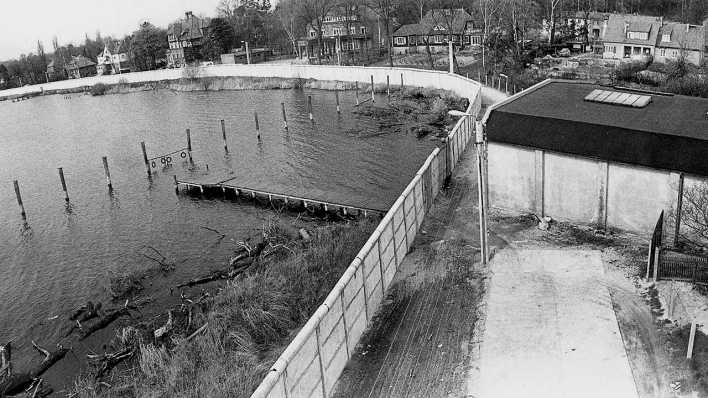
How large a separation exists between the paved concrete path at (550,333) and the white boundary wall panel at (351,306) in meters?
3.48

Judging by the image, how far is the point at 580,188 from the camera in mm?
24156

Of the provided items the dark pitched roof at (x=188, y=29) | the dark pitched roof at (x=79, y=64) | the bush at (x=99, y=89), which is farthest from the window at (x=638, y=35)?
the dark pitched roof at (x=79, y=64)

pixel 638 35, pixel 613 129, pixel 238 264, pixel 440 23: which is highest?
pixel 440 23

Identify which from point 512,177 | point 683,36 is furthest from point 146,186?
point 683,36

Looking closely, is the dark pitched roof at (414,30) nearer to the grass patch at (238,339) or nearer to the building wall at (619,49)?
the building wall at (619,49)

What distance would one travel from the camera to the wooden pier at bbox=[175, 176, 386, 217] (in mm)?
34219

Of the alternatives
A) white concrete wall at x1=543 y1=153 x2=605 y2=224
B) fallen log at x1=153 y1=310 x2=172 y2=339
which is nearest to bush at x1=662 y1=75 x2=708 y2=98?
white concrete wall at x1=543 y1=153 x2=605 y2=224

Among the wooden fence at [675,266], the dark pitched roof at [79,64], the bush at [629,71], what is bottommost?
the wooden fence at [675,266]

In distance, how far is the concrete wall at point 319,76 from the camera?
61100 mm

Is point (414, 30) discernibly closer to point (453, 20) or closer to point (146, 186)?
point (453, 20)

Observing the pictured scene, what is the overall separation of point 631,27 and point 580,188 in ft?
184

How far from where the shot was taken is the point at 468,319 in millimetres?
18906

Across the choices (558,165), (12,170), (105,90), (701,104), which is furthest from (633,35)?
(105,90)

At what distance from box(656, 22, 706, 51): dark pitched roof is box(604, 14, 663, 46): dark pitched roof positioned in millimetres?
794
